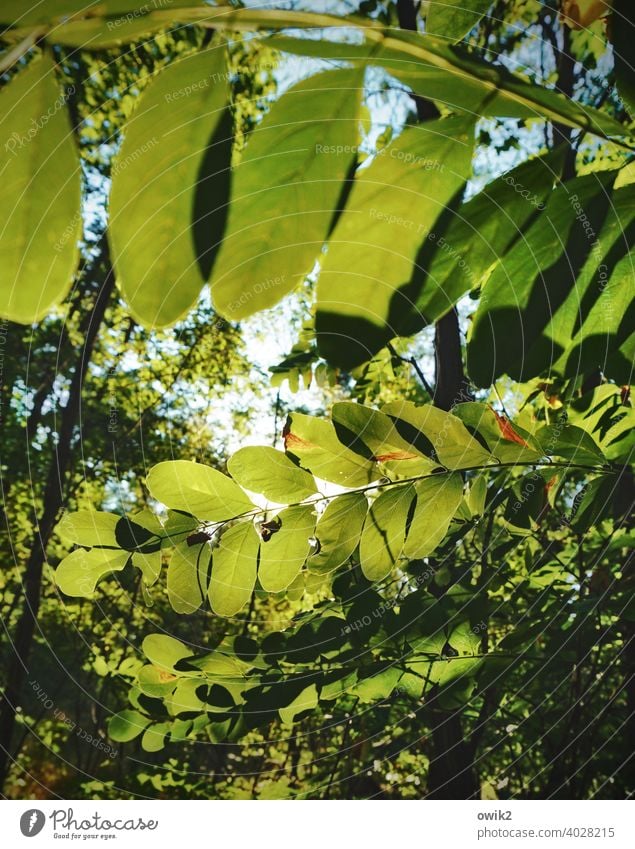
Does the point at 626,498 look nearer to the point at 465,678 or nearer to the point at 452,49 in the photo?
the point at 465,678

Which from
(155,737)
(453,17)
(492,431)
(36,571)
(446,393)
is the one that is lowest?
(155,737)

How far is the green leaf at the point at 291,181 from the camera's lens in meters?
0.21

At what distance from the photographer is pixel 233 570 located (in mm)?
358

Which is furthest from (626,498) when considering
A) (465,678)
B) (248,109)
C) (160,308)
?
(160,308)

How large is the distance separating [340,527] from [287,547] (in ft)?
0.11

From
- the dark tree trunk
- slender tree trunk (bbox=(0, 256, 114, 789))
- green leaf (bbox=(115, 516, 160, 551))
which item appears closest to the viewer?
green leaf (bbox=(115, 516, 160, 551))

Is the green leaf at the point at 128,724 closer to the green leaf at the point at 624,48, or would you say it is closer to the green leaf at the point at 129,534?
the green leaf at the point at 129,534

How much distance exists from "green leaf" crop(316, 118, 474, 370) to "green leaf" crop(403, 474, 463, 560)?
0.51 feet

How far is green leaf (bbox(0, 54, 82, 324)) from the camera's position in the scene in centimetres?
18

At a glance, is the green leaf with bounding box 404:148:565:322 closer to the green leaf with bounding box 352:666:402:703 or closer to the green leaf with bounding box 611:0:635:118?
the green leaf with bounding box 611:0:635:118

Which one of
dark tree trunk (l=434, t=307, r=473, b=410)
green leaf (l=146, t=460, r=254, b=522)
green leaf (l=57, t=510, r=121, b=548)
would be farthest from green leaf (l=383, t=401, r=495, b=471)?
dark tree trunk (l=434, t=307, r=473, b=410)

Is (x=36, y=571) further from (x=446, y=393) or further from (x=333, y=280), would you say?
(x=333, y=280)

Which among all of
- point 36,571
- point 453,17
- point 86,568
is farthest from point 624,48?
point 36,571

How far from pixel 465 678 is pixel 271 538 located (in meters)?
0.35
